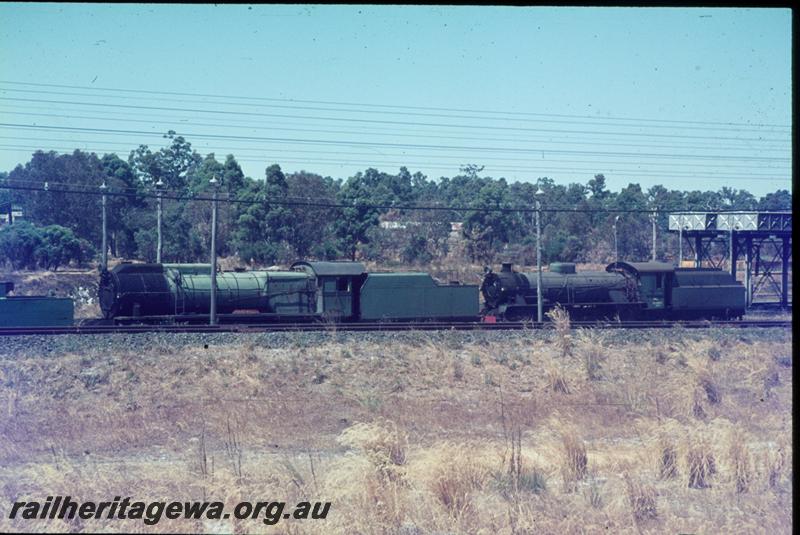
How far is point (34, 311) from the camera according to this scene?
2209 cm

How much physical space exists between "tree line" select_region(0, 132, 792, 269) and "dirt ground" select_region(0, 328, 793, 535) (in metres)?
20.9

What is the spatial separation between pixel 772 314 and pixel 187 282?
23044 mm

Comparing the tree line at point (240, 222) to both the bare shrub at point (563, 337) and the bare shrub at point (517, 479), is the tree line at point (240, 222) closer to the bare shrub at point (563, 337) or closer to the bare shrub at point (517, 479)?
the bare shrub at point (563, 337)

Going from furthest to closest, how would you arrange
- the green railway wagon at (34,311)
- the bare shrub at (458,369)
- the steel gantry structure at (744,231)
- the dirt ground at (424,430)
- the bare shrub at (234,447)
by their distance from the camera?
the steel gantry structure at (744,231) → the green railway wagon at (34,311) → the bare shrub at (458,369) → the bare shrub at (234,447) → the dirt ground at (424,430)

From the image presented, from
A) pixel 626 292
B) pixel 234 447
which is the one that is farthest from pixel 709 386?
pixel 626 292

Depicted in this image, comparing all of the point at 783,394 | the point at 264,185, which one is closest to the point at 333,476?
the point at 783,394

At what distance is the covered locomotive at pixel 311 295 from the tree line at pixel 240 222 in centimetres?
1288

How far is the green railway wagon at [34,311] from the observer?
21.9 metres

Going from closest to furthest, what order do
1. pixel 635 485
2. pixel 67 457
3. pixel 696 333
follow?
pixel 635 485, pixel 67 457, pixel 696 333

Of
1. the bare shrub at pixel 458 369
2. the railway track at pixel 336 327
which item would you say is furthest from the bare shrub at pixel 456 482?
the railway track at pixel 336 327

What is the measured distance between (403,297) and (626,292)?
28.2 ft

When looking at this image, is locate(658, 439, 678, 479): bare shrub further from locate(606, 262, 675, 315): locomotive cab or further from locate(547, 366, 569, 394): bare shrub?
locate(606, 262, 675, 315): locomotive cab

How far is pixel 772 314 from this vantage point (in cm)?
3012

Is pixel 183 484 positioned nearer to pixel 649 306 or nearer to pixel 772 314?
pixel 649 306
